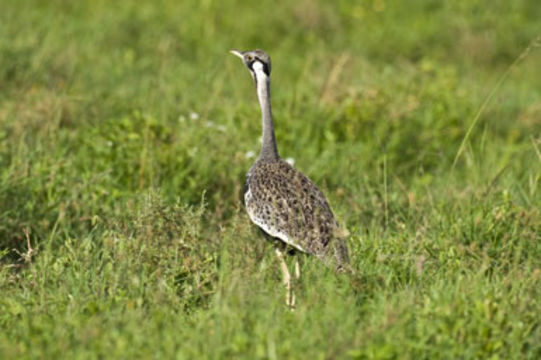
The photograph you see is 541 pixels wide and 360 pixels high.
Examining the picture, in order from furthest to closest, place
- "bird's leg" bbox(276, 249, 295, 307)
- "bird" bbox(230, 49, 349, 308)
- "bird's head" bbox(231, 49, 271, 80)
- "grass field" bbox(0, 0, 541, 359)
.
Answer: "bird's head" bbox(231, 49, 271, 80), "bird" bbox(230, 49, 349, 308), "bird's leg" bbox(276, 249, 295, 307), "grass field" bbox(0, 0, 541, 359)

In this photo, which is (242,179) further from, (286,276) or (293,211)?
(286,276)

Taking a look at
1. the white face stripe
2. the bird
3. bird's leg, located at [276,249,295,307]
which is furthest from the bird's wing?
the white face stripe

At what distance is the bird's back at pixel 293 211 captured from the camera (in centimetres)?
432

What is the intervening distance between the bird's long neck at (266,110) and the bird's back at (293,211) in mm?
137

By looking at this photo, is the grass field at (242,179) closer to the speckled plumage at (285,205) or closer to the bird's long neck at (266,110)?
the speckled plumage at (285,205)

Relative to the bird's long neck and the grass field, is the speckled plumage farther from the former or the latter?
the grass field

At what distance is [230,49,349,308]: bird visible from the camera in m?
4.29

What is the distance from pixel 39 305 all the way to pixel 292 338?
123cm

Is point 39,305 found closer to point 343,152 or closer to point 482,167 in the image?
point 343,152

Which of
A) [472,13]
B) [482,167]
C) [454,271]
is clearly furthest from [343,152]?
[472,13]

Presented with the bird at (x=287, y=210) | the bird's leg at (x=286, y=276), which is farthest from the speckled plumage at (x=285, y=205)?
the bird's leg at (x=286, y=276)

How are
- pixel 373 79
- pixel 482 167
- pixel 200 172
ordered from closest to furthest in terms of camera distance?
pixel 200 172 → pixel 482 167 → pixel 373 79

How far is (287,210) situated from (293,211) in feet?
0.10

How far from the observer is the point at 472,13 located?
11.4 metres
